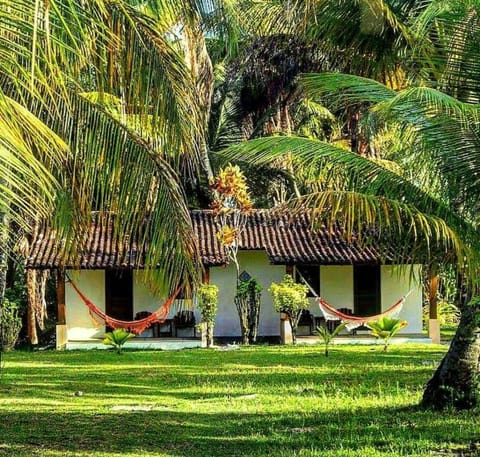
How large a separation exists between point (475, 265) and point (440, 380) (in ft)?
7.25

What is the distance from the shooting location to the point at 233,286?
18.6 m

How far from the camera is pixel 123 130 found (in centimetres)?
566

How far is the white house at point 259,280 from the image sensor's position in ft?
56.8

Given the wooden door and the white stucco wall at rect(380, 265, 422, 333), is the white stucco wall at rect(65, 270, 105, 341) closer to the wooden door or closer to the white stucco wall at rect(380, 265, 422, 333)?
the wooden door

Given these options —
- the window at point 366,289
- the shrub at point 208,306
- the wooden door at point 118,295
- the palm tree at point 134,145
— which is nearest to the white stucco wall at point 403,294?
the window at point 366,289

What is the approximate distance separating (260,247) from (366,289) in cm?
311

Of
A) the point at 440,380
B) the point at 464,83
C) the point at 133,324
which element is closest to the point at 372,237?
the point at 464,83

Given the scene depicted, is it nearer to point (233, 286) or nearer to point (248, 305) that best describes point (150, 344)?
point (248, 305)

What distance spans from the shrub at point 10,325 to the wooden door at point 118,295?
2.05 meters

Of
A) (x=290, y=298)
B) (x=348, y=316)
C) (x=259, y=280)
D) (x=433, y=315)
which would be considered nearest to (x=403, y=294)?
(x=433, y=315)

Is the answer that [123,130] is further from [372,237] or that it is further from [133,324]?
[133,324]

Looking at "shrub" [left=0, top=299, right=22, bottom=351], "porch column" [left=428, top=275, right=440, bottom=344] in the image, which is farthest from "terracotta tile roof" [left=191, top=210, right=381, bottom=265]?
"shrub" [left=0, top=299, right=22, bottom=351]

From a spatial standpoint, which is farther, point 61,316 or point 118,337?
point 61,316

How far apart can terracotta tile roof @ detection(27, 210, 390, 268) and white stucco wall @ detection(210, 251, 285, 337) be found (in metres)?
0.77
